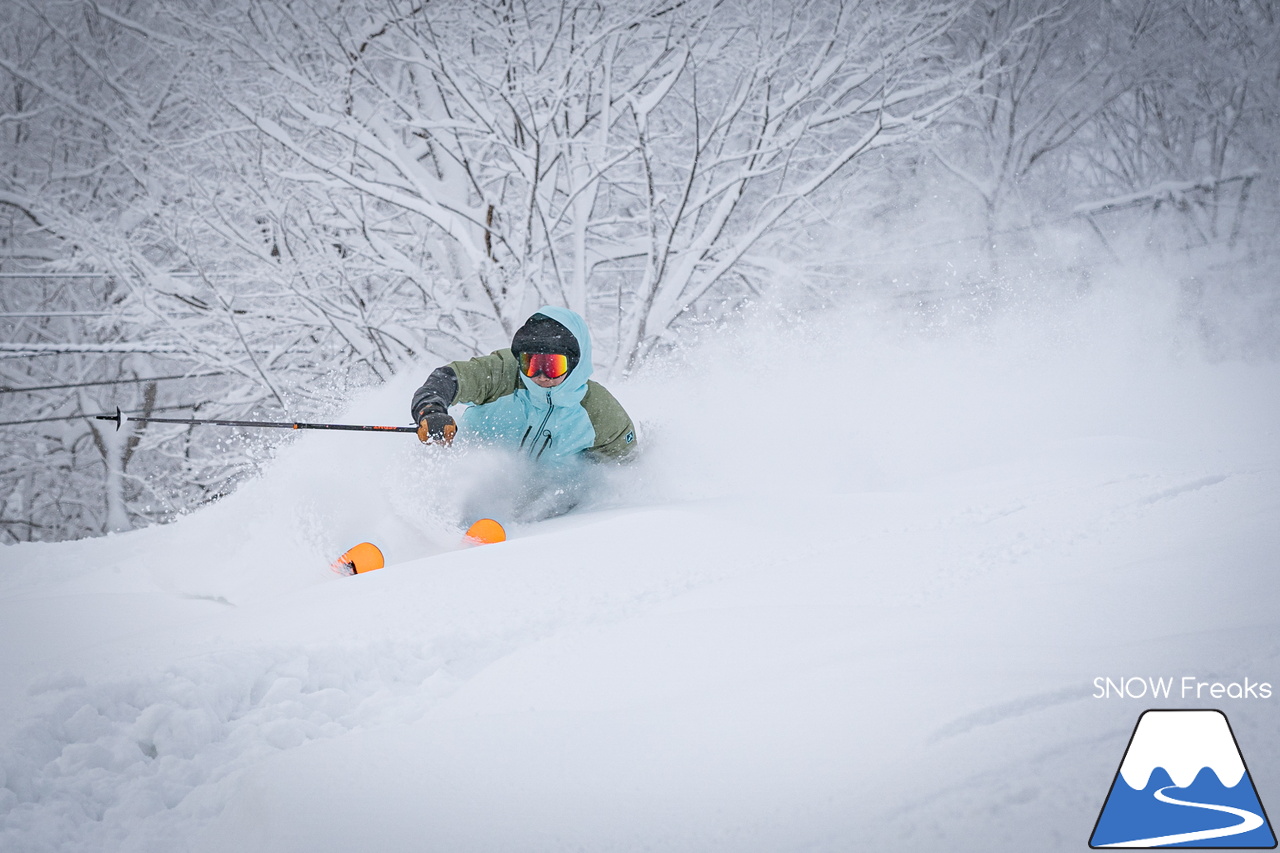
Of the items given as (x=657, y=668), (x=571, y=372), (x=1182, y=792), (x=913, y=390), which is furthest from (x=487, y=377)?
(x=913, y=390)

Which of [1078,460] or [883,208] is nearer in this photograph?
[1078,460]

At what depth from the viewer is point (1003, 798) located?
1140 mm

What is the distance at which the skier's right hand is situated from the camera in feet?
11.0

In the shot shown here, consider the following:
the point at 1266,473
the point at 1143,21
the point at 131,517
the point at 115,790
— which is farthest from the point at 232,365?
the point at 1143,21

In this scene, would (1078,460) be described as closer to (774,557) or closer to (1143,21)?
→ (774,557)

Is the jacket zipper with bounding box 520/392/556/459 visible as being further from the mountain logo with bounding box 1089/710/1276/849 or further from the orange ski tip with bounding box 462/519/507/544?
the mountain logo with bounding box 1089/710/1276/849

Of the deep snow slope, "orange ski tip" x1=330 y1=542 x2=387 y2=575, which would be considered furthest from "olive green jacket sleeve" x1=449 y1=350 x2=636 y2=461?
"orange ski tip" x1=330 y1=542 x2=387 y2=575

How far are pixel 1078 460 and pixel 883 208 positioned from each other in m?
6.50

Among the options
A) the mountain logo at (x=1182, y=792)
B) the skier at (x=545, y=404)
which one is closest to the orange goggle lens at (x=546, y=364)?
the skier at (x=545, y=404)

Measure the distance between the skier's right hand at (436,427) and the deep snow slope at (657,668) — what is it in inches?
21.6

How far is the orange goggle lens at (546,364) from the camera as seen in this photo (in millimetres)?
3588

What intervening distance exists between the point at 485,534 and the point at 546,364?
89 cm

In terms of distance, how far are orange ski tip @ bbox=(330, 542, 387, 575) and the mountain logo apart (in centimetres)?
263

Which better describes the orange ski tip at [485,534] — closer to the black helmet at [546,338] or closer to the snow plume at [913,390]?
the black helmet at [546,338]
